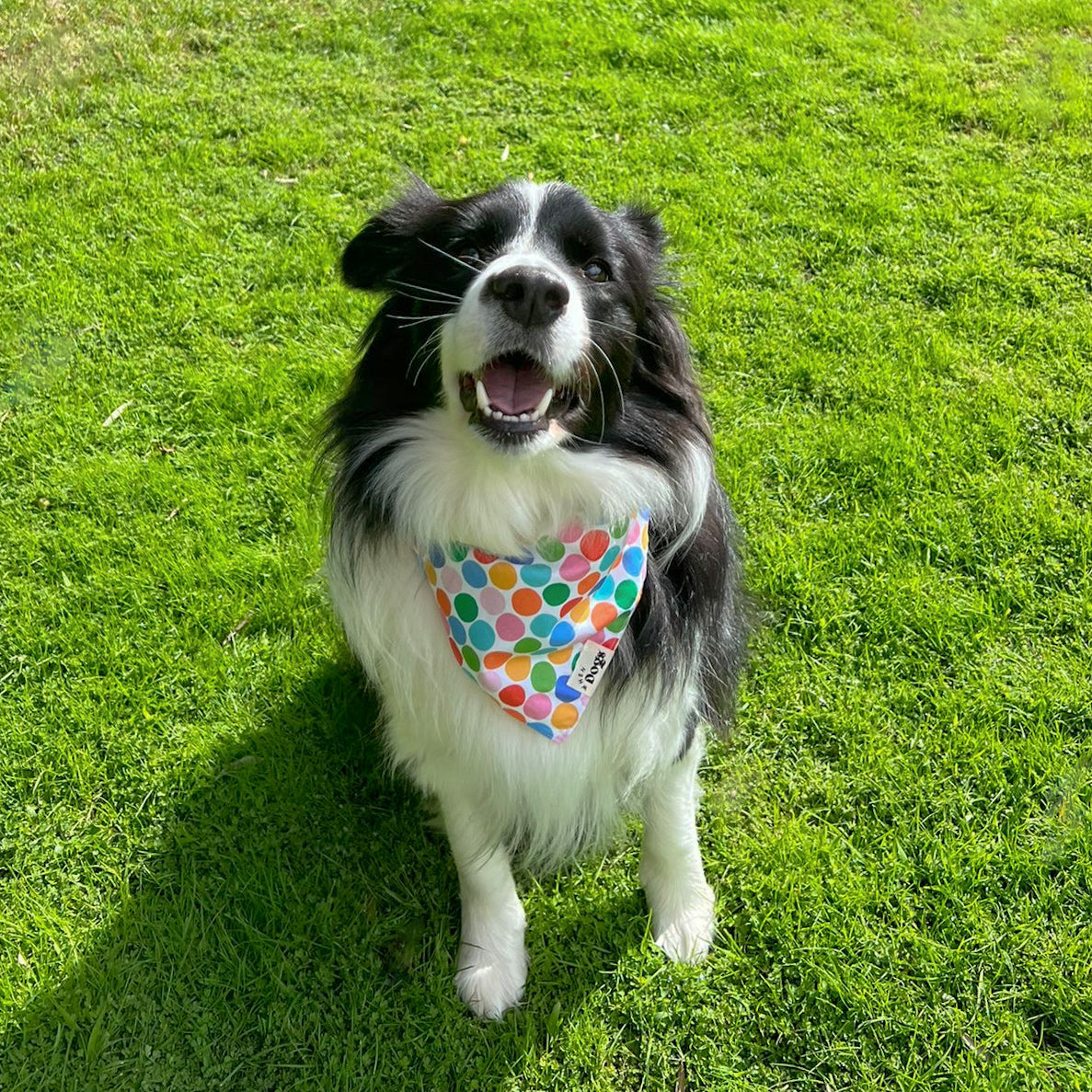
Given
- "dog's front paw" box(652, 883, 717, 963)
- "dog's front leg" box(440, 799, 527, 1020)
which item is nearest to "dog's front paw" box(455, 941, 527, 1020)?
"dog's front leg" box(440, 799, 527, 1020)

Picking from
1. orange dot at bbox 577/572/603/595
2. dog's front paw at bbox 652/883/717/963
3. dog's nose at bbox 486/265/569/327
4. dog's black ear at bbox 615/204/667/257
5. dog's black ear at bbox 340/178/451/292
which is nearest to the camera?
dog's nose at bbox 486/265/569/327

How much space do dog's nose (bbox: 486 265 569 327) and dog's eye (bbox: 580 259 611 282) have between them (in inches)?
9.2

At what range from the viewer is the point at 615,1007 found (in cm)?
249

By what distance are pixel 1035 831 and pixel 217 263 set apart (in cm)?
401

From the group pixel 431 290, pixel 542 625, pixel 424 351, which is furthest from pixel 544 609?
pixel 431 290

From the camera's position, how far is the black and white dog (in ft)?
6.45

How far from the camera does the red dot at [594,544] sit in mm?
2045

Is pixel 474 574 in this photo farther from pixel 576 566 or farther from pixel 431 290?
pixel 431 290

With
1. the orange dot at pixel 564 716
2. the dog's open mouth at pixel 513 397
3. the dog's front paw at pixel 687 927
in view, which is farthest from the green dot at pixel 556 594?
the dog's front paw at pixel 687 927

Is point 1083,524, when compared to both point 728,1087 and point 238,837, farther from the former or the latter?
point 238,837

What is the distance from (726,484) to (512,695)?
1772mm

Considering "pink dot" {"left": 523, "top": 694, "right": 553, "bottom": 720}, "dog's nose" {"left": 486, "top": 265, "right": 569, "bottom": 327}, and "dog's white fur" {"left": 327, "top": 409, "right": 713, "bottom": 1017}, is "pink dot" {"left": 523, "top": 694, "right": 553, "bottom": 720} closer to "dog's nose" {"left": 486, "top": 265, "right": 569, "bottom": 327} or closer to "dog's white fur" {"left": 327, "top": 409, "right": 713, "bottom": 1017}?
"dog's white fur" {"left": 327, "top": 409, "right": 713, "bottom": 1017}

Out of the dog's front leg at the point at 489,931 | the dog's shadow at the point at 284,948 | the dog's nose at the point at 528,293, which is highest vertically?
the dog's nose at the point at 528,293

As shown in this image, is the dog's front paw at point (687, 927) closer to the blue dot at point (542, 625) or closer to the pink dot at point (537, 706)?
the pink dot at point (537, 706)
